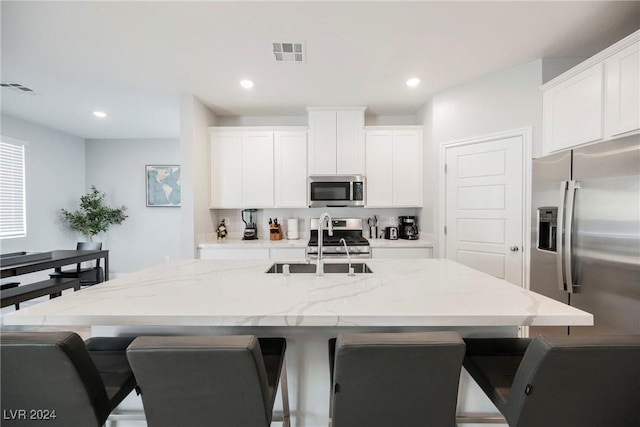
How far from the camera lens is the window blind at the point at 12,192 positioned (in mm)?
3838

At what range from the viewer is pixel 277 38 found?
7.19 ft

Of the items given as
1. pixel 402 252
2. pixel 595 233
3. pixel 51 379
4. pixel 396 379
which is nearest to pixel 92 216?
pixel 51 379

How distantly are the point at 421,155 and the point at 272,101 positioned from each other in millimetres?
2015

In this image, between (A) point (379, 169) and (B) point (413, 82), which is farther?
(A) point (379, 169)

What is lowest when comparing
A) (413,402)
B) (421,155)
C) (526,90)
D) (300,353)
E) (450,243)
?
(300,353)

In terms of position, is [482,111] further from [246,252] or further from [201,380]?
[201,380]

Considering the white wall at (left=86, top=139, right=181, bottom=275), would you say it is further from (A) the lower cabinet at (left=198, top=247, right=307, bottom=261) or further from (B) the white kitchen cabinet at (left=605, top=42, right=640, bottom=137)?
(B) the white kitchen cabinet at (left=605, top=42, right=640, bottom=137)

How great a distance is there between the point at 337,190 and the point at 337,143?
0.61 meters

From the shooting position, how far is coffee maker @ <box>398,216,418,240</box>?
3.70m

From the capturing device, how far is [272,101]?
344 centimetres

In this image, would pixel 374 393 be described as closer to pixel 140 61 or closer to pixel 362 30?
pixel 362 30

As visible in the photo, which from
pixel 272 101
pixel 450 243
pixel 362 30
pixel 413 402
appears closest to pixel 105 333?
pixel 413 402

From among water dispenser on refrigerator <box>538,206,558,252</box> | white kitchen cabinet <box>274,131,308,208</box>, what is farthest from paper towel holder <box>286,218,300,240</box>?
water dispenser on refrigerator <box>538,206,558,252</box>

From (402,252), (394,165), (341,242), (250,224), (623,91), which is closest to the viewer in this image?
(623,91)
